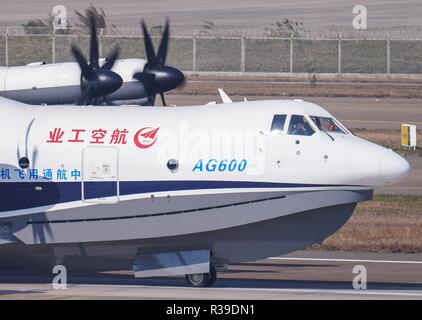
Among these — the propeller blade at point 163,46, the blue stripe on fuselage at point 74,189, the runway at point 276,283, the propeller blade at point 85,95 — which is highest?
the propeller blade at point 163,46

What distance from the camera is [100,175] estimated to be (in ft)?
76.7

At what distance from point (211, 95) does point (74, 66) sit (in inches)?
1393

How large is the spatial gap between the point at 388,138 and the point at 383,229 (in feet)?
59.9

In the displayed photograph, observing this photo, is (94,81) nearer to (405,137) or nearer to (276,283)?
(276,283)

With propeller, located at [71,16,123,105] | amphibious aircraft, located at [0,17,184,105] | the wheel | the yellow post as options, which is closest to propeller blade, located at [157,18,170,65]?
amphibious aircraft, located at [0,17,184,105]

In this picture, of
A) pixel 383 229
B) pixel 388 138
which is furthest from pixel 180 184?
pixel 388 138

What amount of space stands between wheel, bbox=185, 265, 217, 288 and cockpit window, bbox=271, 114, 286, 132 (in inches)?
117

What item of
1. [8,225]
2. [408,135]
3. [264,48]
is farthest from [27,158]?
[264,48]

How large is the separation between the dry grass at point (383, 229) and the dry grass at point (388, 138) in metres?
10.3

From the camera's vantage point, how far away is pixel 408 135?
45969 mm

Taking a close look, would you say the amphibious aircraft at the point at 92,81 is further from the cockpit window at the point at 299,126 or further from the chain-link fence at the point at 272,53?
the chain-link fence at the point at 272,53

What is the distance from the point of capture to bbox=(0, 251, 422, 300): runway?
64.0 feet

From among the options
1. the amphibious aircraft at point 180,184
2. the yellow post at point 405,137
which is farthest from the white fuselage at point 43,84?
the yellow post at point 405,137

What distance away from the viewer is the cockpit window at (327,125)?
23.2m
